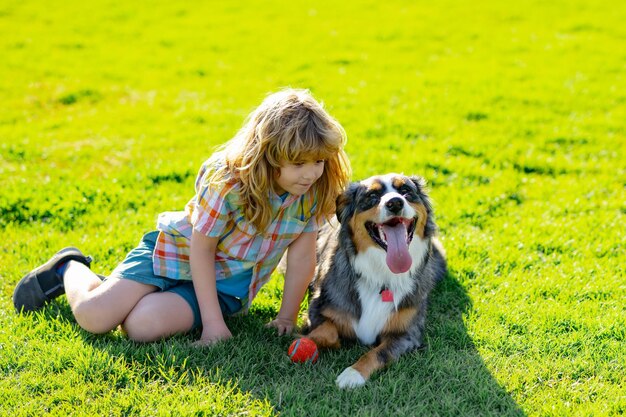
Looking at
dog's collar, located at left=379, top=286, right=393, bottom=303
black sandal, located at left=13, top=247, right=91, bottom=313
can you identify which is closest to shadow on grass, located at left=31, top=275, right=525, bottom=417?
dog's collar, located at left=379, top=286, right=393, bottom=303

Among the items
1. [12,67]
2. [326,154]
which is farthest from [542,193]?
[12,67]

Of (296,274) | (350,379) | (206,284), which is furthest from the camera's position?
(296,274)

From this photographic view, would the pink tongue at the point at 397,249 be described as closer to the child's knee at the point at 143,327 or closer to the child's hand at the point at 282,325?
the child's hand at the point at 282,325

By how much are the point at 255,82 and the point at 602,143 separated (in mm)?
5268

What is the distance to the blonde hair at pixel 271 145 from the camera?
371 cm

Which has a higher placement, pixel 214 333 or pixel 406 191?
pixel 406 191

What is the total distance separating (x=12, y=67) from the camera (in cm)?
1112

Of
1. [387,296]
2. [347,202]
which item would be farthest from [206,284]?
[387,296]

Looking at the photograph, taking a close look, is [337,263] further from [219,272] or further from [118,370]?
[118,370]

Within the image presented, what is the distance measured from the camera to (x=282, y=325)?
4.17m

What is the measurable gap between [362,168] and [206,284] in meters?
3.03

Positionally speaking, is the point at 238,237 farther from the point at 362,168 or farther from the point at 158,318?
the point at 362,168

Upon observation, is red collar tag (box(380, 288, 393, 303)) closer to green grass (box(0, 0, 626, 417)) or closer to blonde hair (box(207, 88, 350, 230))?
green grass (box(0, 0, 626, 417))

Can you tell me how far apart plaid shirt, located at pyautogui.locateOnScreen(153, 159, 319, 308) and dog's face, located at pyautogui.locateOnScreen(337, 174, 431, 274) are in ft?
0.95
